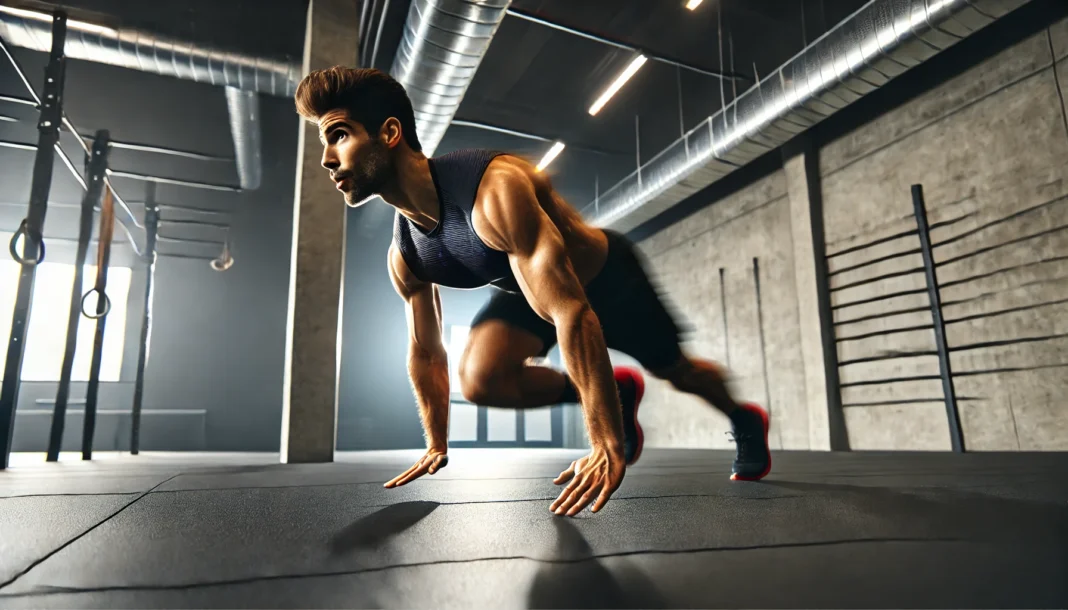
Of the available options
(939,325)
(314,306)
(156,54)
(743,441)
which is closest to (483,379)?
(743,441)

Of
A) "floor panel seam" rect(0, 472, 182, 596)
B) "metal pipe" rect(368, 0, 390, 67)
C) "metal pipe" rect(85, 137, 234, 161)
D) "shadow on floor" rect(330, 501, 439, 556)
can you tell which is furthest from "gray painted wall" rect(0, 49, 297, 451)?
"shadow on floor" rect(330, 501, 439, 556)

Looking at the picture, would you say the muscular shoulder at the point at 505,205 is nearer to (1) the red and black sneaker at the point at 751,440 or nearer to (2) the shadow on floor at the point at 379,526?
(2) the shadow on floor at the point at 379,526

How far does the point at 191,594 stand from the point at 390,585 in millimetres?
202

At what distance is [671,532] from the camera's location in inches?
38.1

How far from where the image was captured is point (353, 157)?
1413 millimetres

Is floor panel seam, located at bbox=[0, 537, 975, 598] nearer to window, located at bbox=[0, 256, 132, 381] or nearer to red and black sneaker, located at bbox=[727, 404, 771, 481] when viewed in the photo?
red and black sneaker, located at bbox=[727, 404, 771, 481]

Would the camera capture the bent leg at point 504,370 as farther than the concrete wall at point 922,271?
No

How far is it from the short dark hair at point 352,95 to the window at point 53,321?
821cm

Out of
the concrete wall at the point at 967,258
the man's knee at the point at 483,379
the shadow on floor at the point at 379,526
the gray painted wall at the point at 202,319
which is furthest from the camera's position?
the gray painted wall at the point at 202,319

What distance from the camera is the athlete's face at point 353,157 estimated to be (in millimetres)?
1414

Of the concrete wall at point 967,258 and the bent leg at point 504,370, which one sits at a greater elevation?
the concrete wall at point 967,258

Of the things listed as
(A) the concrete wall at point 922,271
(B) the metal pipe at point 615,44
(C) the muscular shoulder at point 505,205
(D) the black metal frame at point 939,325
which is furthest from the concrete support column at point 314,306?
(A) the concrete wall at point 922,271

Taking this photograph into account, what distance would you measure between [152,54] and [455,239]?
12.6 feet

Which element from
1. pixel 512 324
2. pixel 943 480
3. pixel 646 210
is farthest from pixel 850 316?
pixel 512 324
